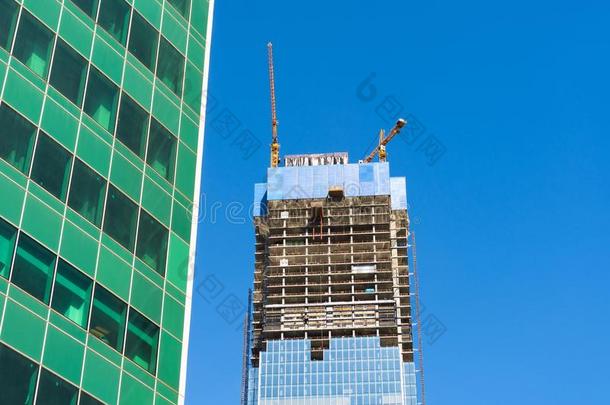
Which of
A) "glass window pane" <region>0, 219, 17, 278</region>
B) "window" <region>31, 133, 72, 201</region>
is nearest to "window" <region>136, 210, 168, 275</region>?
"window" <region>31, 133, 72, 201</region>

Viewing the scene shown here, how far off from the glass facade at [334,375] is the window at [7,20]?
460 ft

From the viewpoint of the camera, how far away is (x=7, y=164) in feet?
130

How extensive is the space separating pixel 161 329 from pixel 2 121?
11040 mm

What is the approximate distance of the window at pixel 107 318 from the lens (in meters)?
41.4

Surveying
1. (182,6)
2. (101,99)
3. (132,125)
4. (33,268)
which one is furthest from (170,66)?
(33,268)

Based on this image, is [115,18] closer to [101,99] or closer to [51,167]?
[101,99]

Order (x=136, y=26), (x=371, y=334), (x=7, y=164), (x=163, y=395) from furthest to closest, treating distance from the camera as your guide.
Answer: (x=371, y=334)
(x=136, y=26)
(x=163, y=395)
(x=7, y=164)

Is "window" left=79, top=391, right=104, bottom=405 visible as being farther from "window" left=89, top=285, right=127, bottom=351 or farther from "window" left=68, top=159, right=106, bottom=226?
"window" left=68, top=159, right=106, bottom=226

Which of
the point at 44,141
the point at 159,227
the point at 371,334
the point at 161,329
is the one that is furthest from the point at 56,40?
the point at 371,334

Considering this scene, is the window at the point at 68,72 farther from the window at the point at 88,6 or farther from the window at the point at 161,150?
the window at the point at 161,150

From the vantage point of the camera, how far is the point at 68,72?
44.5 meters

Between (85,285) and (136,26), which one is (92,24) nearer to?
(136,26)

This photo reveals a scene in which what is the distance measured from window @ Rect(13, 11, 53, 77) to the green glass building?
56mm

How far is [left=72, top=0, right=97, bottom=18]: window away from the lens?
46331 millimetres
